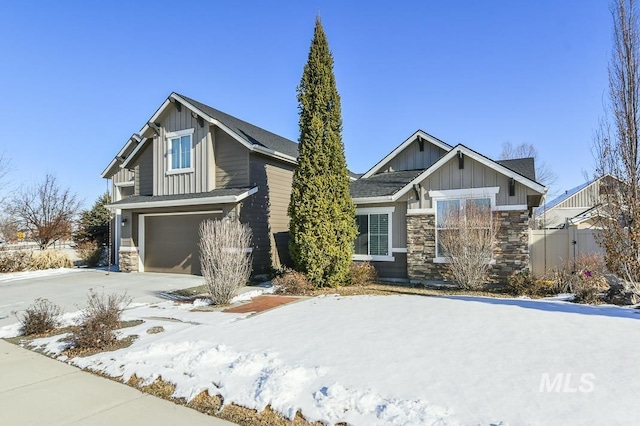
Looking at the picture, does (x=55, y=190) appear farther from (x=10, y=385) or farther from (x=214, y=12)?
(x=10, y=385)

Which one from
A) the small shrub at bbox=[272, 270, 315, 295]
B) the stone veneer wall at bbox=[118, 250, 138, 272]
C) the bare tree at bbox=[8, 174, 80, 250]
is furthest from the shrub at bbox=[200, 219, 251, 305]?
the bare tree at bbox=[8, 174, 80, 250]

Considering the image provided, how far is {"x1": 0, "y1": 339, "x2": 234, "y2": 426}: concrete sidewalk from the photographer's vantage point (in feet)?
12.4

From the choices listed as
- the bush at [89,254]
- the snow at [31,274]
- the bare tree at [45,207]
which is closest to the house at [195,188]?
the snow at [31,274]

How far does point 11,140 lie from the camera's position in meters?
19.6

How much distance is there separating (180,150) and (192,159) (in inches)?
36.4

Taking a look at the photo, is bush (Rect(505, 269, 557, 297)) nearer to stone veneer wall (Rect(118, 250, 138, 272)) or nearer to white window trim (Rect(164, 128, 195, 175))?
white window trim (Rect(164, 128, 195, 175))

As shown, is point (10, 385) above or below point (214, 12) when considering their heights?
below

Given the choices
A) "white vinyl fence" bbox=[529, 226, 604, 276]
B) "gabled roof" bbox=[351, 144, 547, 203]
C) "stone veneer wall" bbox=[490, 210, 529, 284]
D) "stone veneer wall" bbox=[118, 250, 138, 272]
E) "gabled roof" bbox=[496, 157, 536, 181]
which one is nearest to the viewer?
→ "gabled roof" bbox=[351, 144, 547, 203]

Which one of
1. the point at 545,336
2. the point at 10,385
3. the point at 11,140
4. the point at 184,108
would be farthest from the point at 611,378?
the point at 11,140

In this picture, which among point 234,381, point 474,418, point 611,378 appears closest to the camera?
point 474,418

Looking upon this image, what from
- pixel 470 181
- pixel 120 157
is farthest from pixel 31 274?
pixel 470 181

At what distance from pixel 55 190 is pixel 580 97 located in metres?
29.4

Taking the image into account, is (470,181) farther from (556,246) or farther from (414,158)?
(414,158)

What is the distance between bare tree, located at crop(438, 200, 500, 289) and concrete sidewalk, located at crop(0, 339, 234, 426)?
871 centimetres
